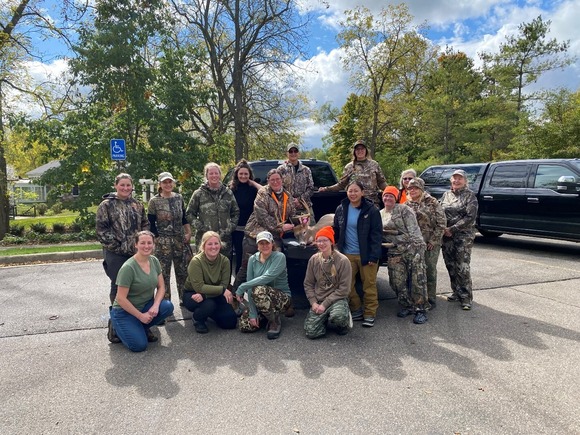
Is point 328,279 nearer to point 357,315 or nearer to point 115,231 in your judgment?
point 357,315

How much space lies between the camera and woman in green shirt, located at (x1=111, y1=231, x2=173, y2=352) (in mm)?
3879

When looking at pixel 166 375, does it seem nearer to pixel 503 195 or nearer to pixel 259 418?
pixel 259 418

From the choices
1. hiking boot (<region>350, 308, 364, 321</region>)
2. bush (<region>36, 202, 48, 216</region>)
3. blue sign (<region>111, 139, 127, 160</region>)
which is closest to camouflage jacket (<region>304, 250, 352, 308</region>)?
hiking boot (<region>350, 308, 364, 321</region>)

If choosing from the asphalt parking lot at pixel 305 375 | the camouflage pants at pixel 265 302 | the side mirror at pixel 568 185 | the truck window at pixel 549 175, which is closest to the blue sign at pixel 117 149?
the asphalt parking lot at pixel 305 375

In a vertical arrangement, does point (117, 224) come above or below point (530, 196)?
below

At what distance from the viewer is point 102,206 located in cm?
437

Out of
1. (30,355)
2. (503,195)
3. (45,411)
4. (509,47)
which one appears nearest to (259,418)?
(45,411)

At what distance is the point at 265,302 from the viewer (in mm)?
4250

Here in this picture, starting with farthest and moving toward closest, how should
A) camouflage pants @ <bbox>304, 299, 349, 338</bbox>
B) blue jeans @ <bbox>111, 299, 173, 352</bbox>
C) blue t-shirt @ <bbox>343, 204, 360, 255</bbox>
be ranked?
blue t-shirt @ <bbox>343, 204, 360, 255</bbox> → camouflage pants @ <bbox>304, 299, 349, 338</bbox> → blue jeans @ <bbox>111, 299, 173, 352</bbox>

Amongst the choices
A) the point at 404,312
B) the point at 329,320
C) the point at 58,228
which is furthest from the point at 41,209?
the point at 404,312

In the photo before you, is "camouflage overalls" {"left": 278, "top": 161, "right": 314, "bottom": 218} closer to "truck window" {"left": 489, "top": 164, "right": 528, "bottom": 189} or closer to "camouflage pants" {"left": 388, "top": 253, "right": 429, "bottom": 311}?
"camouflage pants" {"left": 388, "top": 253, "right": 429, "bottom": 311}

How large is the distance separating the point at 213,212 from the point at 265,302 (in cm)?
143

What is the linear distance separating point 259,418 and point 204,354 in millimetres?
1251

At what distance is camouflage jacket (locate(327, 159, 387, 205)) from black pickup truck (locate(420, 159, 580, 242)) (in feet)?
15.8
